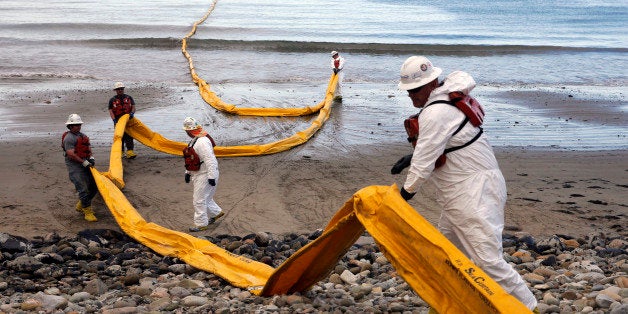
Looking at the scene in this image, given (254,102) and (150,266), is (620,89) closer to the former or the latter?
(254,102)

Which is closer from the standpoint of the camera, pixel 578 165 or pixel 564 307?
pixel 564 307

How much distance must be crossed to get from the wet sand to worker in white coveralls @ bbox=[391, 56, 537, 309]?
5721 millimetres

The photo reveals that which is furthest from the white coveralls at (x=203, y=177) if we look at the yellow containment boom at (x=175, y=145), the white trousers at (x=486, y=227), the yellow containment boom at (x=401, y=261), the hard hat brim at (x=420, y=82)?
the white trousers at (x=486, y=227)

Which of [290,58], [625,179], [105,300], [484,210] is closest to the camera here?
[484,210]

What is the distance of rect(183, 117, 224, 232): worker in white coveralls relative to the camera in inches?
448

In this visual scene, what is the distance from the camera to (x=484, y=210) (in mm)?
5719

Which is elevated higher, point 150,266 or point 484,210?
point 484,210

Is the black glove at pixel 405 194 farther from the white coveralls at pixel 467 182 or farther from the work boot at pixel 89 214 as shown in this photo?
the work boot at pixel 89 214

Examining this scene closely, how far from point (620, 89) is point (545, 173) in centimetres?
1283

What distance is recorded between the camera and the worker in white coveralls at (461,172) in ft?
18.7

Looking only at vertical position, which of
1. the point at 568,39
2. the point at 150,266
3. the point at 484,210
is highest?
the point at 484,210

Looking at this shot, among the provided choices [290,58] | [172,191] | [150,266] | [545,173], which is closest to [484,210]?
[150,266]

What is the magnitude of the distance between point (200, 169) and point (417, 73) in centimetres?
629

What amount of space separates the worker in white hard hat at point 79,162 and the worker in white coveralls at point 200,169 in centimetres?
172
